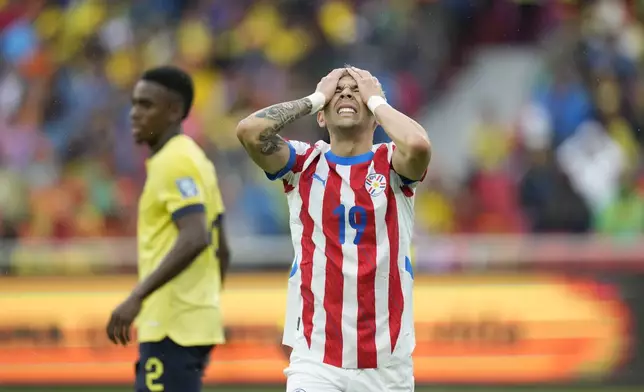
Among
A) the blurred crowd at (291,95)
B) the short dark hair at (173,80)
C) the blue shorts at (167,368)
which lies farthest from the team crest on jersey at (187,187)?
the blurred crowd at (291,95)

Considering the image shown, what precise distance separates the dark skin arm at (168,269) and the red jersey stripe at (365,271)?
126 cm

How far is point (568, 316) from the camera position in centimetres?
1101

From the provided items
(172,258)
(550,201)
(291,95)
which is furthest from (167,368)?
(291,95)

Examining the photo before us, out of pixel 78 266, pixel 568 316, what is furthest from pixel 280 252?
pixel 568 316

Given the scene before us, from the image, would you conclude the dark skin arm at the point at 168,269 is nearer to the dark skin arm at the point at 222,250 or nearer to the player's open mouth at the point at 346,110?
the dark skin arm at the point at 222,250

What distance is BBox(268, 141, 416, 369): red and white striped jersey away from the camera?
5.59 meters

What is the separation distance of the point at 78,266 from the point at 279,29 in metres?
5.29

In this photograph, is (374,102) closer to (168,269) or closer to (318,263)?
(318,263)

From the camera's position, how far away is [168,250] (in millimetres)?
6738

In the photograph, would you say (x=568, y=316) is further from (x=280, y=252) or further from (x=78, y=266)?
(x=78, y=266)

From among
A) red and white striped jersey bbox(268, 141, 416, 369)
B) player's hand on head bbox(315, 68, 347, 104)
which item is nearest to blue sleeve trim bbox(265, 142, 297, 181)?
red and white striped jersey bbox(268, 141, 416, 369)

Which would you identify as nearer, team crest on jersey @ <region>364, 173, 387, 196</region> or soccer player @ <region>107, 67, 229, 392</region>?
team crest on jersey @ <region>364, 173, 387, 196</region>

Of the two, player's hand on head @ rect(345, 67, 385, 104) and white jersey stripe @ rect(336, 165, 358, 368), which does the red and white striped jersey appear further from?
player's hand on head @ rect(345, 67, 385, 104)

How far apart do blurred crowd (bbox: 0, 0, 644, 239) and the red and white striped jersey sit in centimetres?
712
